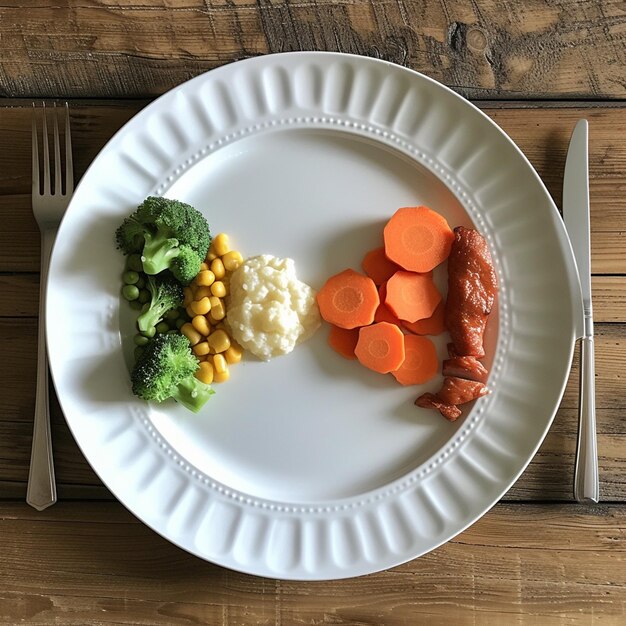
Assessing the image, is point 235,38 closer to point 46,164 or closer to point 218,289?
Answer: point 46,164

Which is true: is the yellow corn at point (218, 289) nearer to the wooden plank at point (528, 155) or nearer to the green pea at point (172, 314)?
the green pea at point (172, 314)

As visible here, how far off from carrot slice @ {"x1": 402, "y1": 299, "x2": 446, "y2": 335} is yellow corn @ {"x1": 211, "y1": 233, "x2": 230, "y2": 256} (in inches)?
29.8

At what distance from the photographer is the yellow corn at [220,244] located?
7.99 feet

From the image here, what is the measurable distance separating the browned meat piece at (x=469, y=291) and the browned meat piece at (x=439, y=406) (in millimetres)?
202

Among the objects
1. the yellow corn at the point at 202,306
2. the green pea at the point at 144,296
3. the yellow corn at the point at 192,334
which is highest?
the green pea at the point at 144,296

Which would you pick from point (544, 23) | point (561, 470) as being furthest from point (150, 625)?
point (544, 23)

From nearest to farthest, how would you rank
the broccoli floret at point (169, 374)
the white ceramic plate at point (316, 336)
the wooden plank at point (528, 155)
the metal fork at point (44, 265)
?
the broccoli floret at point (169, 374) < the white ceramic plate at point (316, 336) < the metal fork at point (44, 265) < the wooden plank at point (528, 155)

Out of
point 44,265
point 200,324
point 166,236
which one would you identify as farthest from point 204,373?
point 44,265

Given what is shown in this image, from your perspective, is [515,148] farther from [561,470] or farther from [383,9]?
[561,470]

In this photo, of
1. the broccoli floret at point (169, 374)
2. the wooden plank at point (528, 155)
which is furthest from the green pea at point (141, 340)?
the wooden plank at point (528, 155)

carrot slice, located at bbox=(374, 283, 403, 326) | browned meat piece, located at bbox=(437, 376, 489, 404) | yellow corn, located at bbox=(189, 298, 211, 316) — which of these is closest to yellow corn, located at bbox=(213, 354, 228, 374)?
yellow corn, located at bbox=(189, 298, 211, 316)

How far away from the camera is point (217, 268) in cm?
244

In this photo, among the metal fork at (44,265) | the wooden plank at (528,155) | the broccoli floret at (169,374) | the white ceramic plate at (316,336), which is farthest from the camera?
the wooden plank at (528,155)

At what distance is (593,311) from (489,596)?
124 cm
